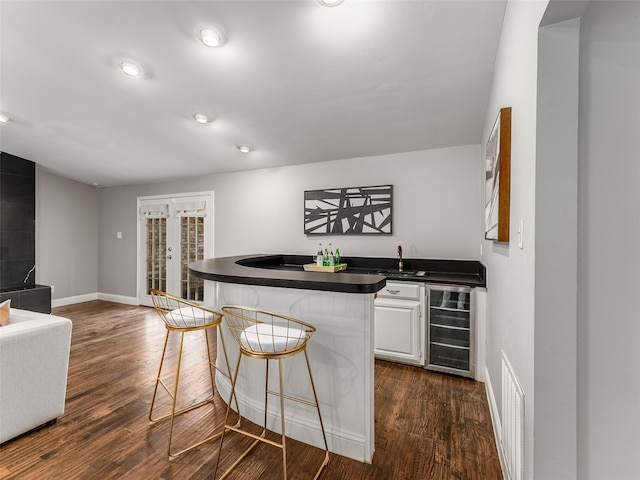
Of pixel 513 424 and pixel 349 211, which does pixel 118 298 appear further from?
pixel 513 424

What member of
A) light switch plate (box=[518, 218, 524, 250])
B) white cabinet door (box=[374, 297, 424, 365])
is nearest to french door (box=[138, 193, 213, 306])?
white cabinet door (box=[374, 297, 424, 365])

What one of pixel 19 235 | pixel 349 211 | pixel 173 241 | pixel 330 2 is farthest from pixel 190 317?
pixel 19 235

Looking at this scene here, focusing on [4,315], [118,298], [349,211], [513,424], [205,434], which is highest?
[349,211]

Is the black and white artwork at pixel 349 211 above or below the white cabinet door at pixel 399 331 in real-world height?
above

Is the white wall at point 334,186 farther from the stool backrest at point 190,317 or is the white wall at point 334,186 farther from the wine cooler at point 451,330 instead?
the stool backrest at point 190,317

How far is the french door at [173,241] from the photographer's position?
16.9ft

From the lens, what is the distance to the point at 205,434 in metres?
2.01

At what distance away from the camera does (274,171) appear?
178 inches

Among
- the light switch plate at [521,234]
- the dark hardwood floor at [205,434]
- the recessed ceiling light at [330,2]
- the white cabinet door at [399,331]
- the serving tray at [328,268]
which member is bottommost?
the dark hardwood floor at [205,434]

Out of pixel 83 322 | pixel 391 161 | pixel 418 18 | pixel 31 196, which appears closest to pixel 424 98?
pixel 418 18

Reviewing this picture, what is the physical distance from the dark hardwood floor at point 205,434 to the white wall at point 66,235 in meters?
3.47

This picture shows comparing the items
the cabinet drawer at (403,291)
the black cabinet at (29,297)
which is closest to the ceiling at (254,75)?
the cabinet drawer at (403,291)

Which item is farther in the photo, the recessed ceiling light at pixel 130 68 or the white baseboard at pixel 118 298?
the white baseboard at pixel 118 298

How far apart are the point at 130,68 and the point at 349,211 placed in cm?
258
